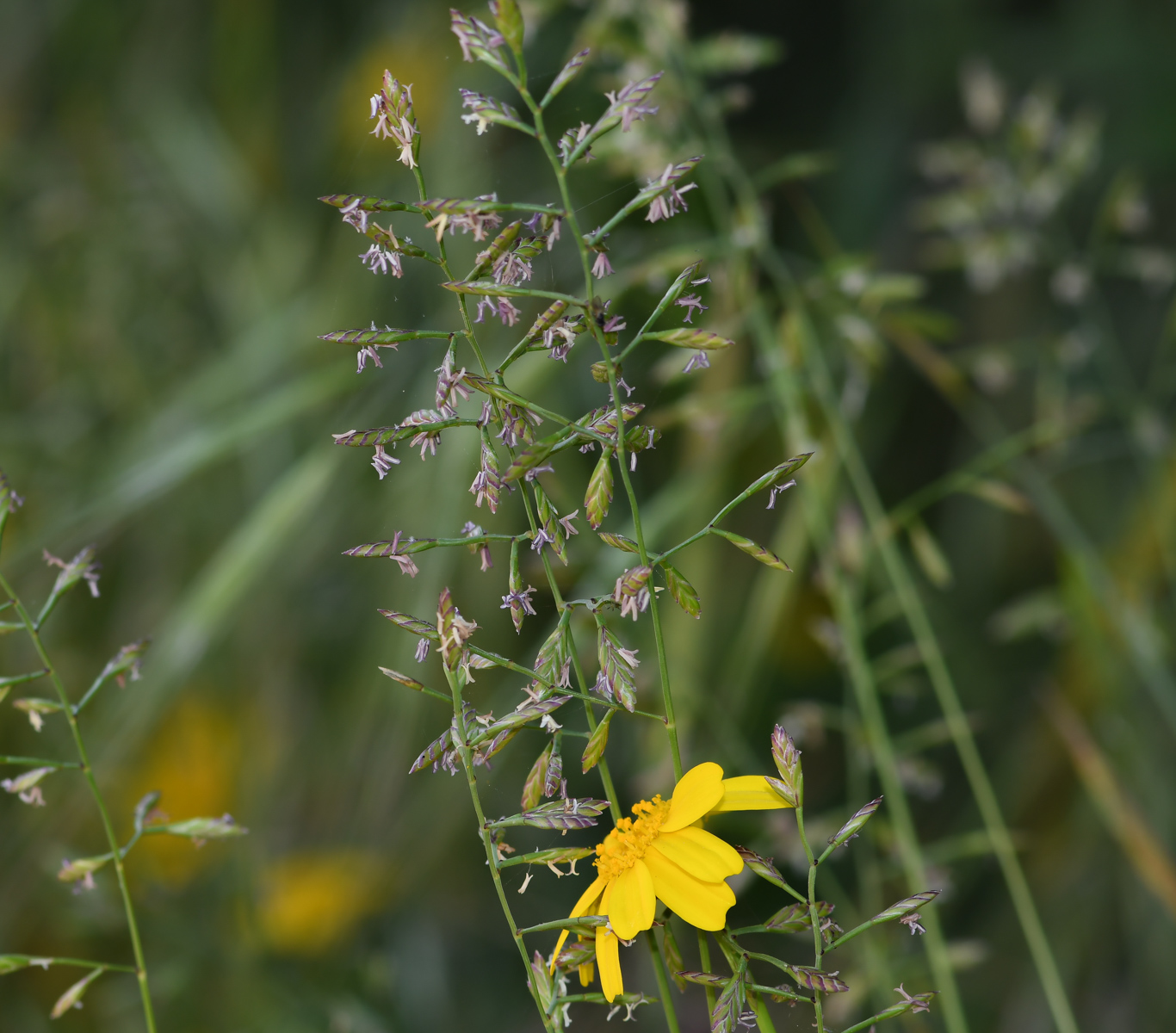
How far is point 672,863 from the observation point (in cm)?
26

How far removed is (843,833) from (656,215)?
155 mm

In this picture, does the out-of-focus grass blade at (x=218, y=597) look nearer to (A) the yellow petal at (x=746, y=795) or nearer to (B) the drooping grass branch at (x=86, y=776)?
(B) the drooping grass branch at (x=86, y=776)

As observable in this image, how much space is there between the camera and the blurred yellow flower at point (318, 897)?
0.77 metres

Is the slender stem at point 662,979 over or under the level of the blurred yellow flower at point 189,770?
over

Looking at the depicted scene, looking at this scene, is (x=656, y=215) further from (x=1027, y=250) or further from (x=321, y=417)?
(x=321, y=417)

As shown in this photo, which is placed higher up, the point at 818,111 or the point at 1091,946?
the point at 818,111

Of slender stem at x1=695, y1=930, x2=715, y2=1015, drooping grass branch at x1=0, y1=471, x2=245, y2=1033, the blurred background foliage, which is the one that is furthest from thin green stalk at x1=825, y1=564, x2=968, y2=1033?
drooping grass branch at x1=0, y1=471, x2=245, y2=1033

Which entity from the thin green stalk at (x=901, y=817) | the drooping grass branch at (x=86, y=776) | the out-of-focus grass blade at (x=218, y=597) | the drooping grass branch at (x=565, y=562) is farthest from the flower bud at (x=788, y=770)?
the out-of-focus grass blade at (x=218, y=597)

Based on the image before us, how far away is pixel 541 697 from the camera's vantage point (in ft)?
0.82

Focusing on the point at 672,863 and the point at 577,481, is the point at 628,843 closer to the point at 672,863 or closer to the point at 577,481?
the point at 672,863

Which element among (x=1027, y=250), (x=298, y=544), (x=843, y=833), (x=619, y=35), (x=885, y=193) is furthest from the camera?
(x=885, y=193)

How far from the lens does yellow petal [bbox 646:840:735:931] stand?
0.24m

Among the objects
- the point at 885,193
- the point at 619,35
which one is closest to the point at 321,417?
the point at 619,35

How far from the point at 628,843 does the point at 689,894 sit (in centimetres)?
2
